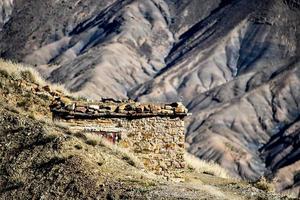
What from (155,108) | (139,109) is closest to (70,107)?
(139,109)

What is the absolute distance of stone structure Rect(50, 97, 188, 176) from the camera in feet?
62.1

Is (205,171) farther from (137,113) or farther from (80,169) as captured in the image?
(80,169)

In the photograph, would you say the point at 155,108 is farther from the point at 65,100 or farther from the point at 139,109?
the point at 65,100

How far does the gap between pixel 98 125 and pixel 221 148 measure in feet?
428

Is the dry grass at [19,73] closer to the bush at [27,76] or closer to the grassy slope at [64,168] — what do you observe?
the bush at [27,76]

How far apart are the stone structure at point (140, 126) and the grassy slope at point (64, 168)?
5.59 feet

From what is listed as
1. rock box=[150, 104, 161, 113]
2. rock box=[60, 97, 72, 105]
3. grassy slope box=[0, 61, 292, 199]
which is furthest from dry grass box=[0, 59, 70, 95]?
rock box=[150, 104, 161, 113]

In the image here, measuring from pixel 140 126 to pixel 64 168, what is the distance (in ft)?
17.1

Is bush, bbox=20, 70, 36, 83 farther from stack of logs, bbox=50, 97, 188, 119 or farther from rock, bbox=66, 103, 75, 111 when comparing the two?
rock, bbox=66, 103, 75, 111

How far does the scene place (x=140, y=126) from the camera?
19.1 metres

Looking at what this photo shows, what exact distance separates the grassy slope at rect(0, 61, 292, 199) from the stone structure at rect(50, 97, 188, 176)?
1705 mm

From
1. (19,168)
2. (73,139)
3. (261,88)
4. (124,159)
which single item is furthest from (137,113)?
(261,88)

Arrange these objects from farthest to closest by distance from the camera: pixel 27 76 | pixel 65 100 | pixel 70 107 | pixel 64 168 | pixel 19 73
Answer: pixel 27 76, pixel 19 73, pixel 65 100, pixel 70 107, pixel 64 168

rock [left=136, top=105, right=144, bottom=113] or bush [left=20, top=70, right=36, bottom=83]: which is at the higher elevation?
bush [left=20, top=70, right=36, bottom=83]
